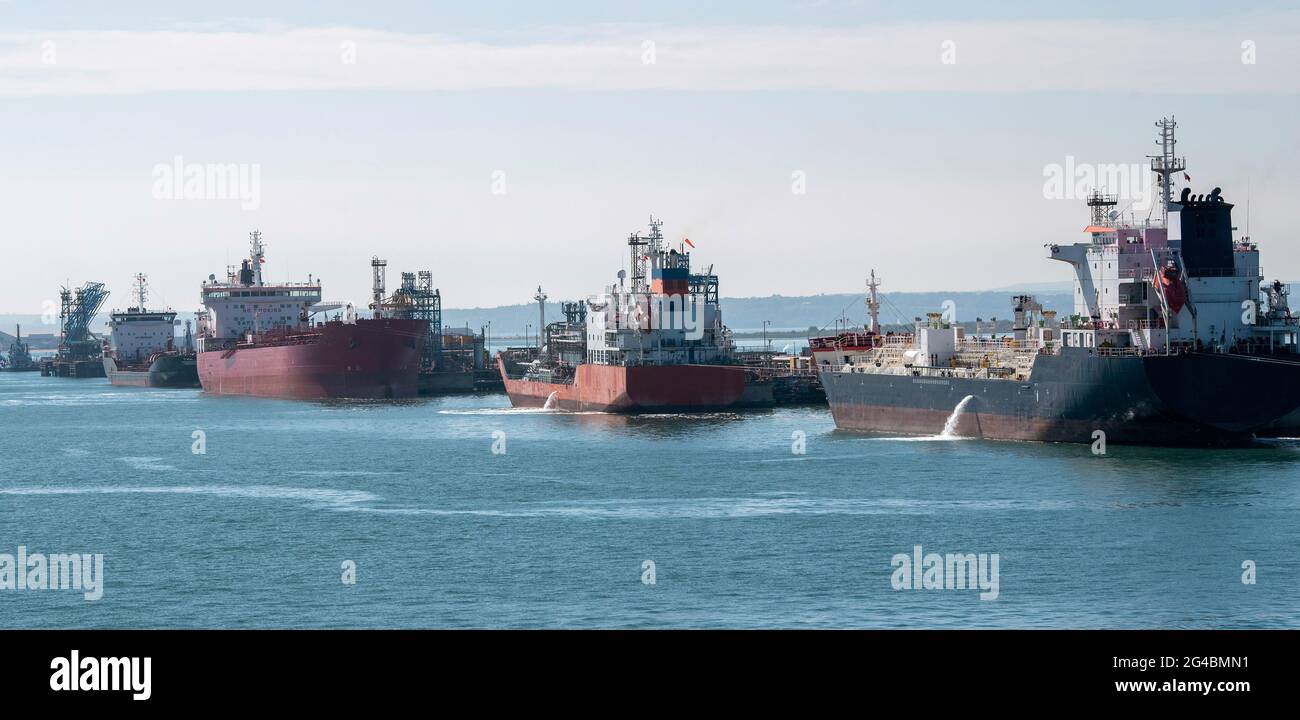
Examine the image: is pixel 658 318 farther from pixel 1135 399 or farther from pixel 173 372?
pixel 173 372

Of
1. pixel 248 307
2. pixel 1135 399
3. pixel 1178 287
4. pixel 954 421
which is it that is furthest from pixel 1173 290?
pixel 248 307

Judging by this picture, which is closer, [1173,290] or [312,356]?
[1173,290]

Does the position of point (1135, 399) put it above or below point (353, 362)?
below

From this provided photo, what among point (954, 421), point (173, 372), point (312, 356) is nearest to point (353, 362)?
point (312, 356)

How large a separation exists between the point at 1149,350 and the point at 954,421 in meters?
10.6

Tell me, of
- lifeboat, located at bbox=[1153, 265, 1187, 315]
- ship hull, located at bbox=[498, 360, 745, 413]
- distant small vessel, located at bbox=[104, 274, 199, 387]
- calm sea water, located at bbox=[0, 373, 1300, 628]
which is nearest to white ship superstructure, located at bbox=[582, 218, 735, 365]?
ship hull, located at bbox=[498, 360, 745, 413]

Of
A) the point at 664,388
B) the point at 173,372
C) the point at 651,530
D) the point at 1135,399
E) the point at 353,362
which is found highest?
the point at 353,362

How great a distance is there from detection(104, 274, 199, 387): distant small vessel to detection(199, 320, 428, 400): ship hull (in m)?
34.5

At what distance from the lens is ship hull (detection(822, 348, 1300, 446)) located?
50812 mm

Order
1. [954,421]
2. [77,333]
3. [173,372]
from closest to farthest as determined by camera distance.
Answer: [954,421] < [173,372] < [77,333]

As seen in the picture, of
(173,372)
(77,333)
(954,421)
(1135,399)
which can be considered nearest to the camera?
(1135,399)

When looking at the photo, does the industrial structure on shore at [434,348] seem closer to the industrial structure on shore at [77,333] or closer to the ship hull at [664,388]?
the ship hull at [664,388]

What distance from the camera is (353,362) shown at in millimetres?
108250
